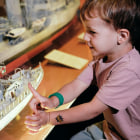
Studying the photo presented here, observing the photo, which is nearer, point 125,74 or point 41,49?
point 125,74

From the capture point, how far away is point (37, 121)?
29.7 inches

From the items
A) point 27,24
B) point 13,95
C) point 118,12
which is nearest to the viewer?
point 118,12

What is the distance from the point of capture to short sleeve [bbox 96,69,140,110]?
2.30 feet

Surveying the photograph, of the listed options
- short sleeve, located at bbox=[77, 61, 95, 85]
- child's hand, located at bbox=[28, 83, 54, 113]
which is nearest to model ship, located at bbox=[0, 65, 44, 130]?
child's hand, located at bbox=[28, 83, 54, 113]

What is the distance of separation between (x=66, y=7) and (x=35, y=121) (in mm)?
1095

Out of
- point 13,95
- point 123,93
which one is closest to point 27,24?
point 13,95

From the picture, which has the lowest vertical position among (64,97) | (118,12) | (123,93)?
(64,97)

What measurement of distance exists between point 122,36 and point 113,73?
0.47 ft

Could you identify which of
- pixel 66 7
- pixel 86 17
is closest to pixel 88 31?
pixel 86 17

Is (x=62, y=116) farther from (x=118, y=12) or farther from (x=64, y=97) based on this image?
(x=118, y=12)

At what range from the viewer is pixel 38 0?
4.22 feet

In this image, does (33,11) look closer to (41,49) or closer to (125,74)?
(41,49)

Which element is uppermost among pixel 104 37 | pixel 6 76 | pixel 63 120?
pixel 104 37

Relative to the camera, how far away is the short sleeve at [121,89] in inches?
27.6
